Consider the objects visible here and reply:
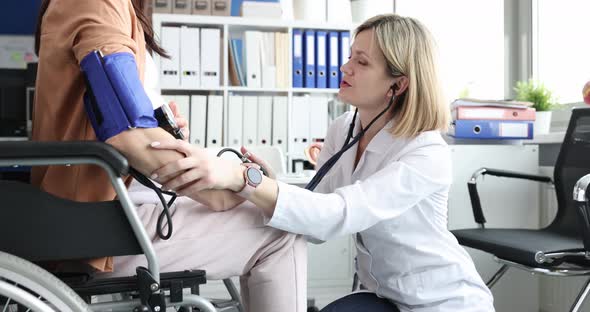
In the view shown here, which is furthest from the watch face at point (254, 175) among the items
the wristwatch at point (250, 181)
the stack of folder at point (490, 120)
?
the stack of folder at point (490, 120)

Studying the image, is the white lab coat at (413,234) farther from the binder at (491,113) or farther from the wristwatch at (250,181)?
the binder at (491,113)

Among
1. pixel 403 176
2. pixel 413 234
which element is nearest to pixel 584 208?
pixel 413 234

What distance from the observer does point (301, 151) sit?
11.1ft

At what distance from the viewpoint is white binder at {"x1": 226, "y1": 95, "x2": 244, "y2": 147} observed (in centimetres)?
328

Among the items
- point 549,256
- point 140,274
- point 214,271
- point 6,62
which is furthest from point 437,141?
point 6,62

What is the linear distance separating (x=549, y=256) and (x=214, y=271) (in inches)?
51.6

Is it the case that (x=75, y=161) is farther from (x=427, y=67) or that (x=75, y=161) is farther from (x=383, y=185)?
(x=427, y=67)

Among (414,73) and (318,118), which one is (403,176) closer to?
(414,73)

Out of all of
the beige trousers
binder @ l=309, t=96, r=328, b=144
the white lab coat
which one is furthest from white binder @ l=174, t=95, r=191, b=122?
the beige trousers

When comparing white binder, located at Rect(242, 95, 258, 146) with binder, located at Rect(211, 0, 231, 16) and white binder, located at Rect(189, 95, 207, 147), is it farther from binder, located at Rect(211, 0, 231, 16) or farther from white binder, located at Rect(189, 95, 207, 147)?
binder, located at Rect(211, 0, 231, 16)

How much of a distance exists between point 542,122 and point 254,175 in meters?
2.33

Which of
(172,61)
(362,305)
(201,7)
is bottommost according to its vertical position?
(362,305)

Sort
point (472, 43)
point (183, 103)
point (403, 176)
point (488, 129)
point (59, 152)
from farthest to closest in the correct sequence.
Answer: point (472, 43)
point (183, 103)
point (488, 129)
point (403, 176)
point (59, 152)

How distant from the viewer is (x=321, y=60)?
11.1 feet
